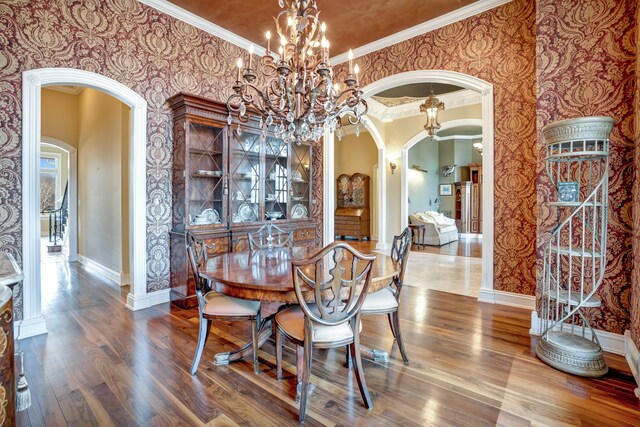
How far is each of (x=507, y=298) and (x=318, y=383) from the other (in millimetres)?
2623

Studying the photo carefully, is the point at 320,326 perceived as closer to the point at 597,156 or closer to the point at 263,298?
the point at 263,298

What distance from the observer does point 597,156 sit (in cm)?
233

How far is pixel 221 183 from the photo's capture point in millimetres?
3811

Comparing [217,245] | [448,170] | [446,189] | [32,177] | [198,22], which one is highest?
[198,22]

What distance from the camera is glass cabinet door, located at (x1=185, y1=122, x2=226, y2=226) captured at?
11.9 ft

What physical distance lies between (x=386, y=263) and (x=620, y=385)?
65.0 inches

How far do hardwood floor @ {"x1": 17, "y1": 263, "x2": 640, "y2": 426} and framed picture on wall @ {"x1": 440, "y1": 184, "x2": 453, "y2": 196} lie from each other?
9.38m

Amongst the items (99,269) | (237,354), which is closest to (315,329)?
(237,354)

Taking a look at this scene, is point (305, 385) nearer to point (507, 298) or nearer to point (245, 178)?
point (507, 298)

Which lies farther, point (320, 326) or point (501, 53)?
point (501, 53)

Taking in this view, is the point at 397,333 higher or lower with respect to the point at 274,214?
lower

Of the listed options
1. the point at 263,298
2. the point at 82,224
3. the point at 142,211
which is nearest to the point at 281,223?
the point at 142,211

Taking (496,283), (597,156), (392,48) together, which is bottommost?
(496,283)

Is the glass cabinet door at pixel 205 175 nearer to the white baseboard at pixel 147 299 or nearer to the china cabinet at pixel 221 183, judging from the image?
the china cabinet at pixel 221 183
